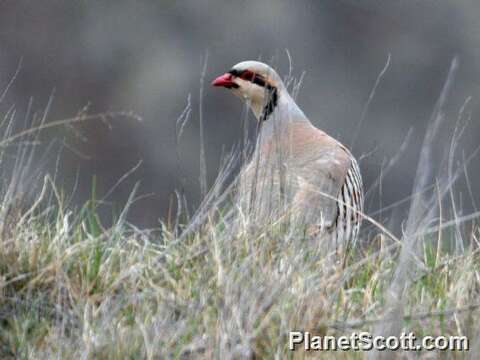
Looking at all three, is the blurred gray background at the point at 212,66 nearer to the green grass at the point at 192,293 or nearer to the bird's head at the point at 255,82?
the bird's head at the point at 255,82

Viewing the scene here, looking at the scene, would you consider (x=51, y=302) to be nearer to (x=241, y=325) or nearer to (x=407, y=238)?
(x=241, y=325)

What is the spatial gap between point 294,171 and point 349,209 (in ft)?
1.15

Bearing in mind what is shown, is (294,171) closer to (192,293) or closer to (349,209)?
(349,209)

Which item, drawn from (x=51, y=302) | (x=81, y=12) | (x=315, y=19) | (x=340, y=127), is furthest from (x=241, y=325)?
(x=81, y=12)

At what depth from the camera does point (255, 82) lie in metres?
6.15

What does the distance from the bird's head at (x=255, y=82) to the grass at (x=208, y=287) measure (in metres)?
1.36

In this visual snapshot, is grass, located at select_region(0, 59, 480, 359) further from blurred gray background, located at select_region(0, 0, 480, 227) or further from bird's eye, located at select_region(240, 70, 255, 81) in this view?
blurred gray background, located at select_region(0, 0, 480, 227)

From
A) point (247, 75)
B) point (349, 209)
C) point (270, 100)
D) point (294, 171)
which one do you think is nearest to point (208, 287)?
point (349, 209)

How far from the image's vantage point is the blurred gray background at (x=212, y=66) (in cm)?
1845

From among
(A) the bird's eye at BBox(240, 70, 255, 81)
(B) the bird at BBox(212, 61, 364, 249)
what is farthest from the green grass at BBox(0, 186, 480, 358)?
(A) the bird's eye at BBox(240, 70, 255, 81)

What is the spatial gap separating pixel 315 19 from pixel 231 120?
2550 mm

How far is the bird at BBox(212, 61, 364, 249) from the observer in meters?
4.72

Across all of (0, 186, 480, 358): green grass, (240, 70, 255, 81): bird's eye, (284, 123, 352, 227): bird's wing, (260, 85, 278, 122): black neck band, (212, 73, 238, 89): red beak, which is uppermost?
(240, 70, 255, 81): bird's eye

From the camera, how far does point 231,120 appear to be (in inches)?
769
